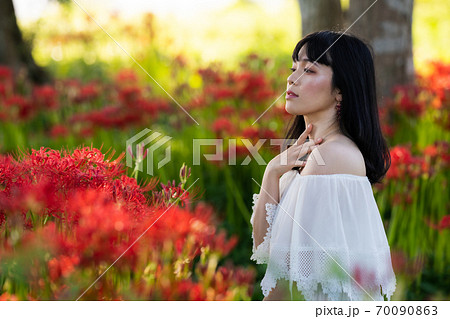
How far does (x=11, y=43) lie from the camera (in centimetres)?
419

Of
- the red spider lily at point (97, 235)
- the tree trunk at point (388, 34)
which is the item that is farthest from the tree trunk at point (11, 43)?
the red spider lily at point (97, 235)

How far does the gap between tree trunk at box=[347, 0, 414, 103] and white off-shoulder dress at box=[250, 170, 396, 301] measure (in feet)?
5.89

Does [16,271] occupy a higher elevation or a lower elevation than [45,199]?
lower

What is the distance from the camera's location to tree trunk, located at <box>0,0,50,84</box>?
4102 millimetres

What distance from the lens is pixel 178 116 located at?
9.45 feet

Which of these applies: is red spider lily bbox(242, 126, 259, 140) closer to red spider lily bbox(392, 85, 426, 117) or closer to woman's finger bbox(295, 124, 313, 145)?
red spider lily bbox(392, 85, 426, 117)

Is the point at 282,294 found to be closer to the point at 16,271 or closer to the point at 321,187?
the point at 321,187

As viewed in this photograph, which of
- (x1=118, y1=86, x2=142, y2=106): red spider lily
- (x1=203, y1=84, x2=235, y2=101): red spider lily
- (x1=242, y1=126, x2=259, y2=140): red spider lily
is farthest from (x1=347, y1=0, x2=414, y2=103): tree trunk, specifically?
(x1=118, y1=86, x2=142, y2=106): red spider lily

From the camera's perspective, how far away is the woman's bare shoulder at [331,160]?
1.14 meters

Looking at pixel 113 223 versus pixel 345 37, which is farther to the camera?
pixel 345 37

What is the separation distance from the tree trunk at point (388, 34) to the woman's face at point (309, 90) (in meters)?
1.72

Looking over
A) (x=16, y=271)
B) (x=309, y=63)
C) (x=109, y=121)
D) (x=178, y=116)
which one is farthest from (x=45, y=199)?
(x=178, y=116)

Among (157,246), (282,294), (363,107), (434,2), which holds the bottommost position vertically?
(282,294)

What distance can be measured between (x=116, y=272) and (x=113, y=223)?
0.39 feet
